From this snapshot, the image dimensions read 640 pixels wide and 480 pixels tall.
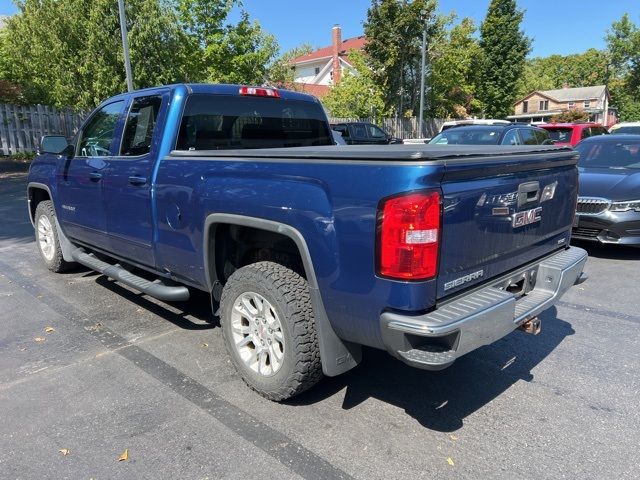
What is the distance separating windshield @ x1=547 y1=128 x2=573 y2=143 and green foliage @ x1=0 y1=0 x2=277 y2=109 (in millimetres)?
12551

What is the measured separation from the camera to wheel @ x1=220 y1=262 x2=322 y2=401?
298 cm

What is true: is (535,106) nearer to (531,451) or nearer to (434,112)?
(434,112)

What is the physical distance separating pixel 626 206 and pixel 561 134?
24.2 ft

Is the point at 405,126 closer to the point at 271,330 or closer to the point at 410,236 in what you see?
the point at 271,330

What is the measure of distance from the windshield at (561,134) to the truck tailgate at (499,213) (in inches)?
410

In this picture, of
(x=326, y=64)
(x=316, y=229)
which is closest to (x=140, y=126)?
(x=316, y=229)

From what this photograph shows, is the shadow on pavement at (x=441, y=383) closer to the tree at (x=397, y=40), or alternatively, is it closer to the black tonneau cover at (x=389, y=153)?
the black tonneau cover at (x=389, y=153)

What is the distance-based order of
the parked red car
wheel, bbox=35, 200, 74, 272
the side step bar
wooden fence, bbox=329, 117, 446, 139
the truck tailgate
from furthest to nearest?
1. wooden fence, bbox=329, 117, 446, 139
2. the parked red car
3. wheel, bbox=35, 200, 74, 272
4. the side step bar
5. the truck tailgate

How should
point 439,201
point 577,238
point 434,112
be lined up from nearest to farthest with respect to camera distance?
1. point 439,201
2. point 577,238
3. point 434,112

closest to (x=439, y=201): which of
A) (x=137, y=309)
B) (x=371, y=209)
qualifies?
(x=371, y=209)

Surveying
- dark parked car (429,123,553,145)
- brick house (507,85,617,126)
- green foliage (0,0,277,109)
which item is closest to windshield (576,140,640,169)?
dark parked car (429,123,553,145)

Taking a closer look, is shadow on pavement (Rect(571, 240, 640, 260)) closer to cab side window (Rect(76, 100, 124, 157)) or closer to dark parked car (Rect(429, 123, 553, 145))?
dark parked car (Rect(429, 123, 553, 145))

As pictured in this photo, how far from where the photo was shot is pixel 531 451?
2.78 metres

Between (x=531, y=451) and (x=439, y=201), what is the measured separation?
1529 mm
